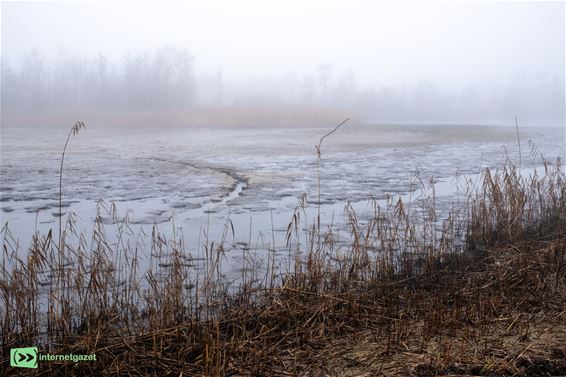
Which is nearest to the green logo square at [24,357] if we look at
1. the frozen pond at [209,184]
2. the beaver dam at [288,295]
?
the beaver dam at [288,295]

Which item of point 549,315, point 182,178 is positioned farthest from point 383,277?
point 182,178

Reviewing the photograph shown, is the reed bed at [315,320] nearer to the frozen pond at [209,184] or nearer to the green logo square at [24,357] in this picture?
the green logo square at [24,357]

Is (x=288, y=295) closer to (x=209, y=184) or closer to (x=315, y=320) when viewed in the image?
(x=315, y=320)

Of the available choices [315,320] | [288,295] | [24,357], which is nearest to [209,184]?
[288,295]

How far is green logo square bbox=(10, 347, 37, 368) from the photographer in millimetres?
3752

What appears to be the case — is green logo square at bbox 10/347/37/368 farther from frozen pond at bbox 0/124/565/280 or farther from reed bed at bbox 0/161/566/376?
frozen pond at bbox 0/124/565/280

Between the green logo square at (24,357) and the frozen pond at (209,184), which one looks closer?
the green logo square at (24,357)

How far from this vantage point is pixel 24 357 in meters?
3.85

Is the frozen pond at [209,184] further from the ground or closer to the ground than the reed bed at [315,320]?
further from the ground

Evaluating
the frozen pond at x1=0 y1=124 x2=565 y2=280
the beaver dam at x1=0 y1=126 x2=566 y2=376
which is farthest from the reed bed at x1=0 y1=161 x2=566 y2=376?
Result: the frozen pond at x1=0 y1=124 x2=565 y2=280

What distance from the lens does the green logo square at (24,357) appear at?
12.3ft

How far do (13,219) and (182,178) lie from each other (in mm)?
5231

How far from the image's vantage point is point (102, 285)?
15.3 feet

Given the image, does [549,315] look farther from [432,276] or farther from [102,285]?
[102,285]
